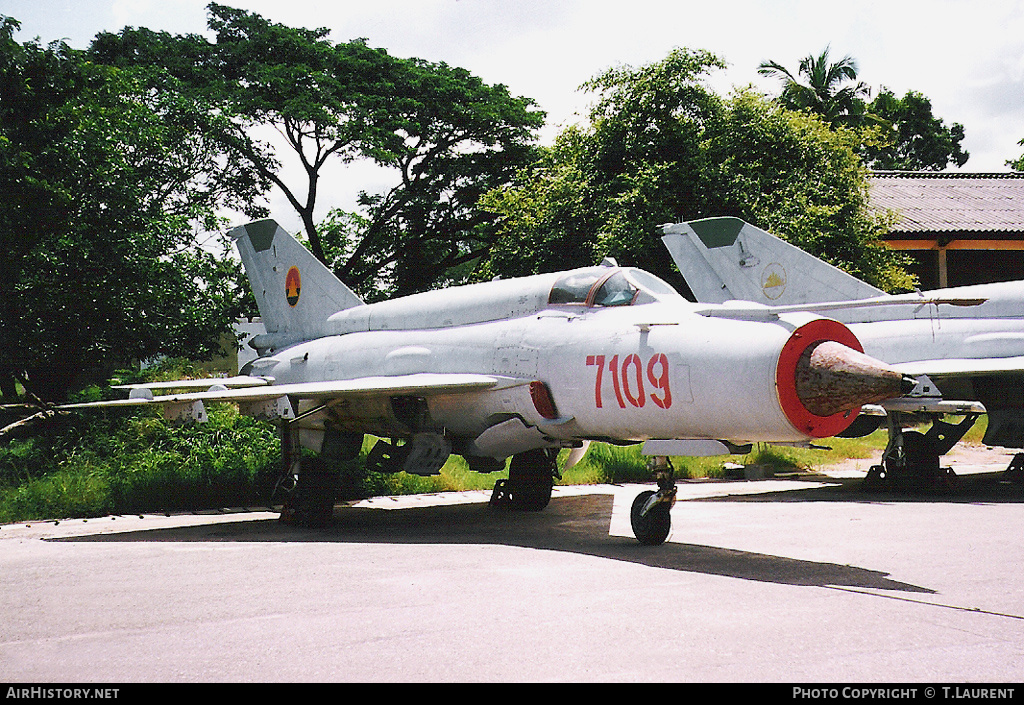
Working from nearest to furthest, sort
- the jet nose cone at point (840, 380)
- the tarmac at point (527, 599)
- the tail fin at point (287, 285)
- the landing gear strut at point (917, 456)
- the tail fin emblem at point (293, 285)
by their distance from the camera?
the tarmac at point (527, 599)
the jet nose cone at point (840, 380)
the tail fin at point (287, 285)
the tail fin emblem at point (293, 285)
the landing gear strut at point (917, 456)

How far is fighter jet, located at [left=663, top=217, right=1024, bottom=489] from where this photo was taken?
13047 millimetres

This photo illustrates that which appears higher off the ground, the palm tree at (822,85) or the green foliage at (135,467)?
the palm tree at (822,85)

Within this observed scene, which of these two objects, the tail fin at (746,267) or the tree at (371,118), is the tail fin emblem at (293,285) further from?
the tree at (371,118)

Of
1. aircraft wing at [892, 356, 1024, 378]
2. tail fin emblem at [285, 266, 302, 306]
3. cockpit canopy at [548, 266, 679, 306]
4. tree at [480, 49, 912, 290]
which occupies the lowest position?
aircraft wing at [892, 356, 1024, 378]

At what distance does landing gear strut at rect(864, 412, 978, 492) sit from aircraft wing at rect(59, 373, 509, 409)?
677 centimetres

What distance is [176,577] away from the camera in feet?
25.5

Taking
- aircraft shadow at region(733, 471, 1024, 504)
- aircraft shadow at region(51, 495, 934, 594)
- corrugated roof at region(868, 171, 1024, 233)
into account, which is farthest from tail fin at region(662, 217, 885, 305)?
corrugated roof at region(868, 171, 1024, 233)

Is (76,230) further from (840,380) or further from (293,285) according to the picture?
(840,380)

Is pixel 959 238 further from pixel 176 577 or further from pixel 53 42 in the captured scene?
pixel 176 577

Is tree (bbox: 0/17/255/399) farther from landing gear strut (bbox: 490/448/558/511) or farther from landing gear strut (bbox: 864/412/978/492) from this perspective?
landing gear strut (bbox: 864/412/978/492)

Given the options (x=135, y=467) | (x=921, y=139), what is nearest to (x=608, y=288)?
(x=135, y=467)

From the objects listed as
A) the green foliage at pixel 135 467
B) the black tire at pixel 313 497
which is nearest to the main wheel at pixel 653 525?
the black tire at pixel 313 497

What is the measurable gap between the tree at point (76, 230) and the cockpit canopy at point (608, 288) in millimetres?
7723

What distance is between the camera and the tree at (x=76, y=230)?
1426 cm
